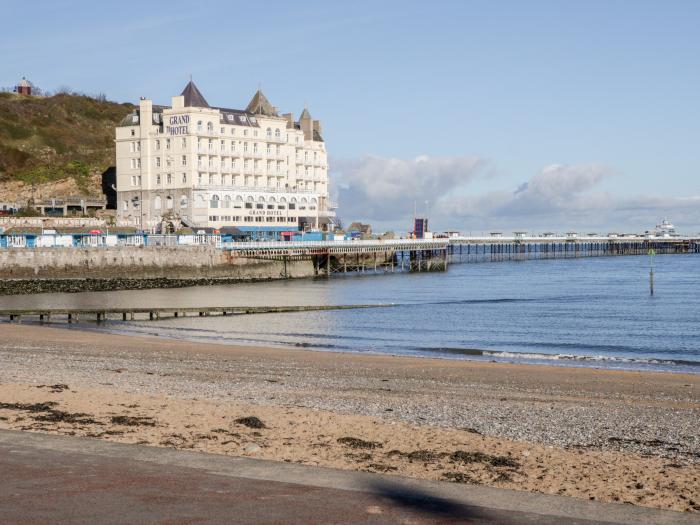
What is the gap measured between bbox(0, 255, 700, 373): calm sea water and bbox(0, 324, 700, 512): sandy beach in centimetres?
611

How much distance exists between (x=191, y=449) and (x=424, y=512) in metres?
4.55

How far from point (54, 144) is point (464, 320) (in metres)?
89.0

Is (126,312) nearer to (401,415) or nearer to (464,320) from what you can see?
(464,320)

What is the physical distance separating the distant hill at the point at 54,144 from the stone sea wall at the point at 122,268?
36048 mm

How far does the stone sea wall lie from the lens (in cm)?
6088

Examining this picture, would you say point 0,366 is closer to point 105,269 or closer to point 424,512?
point 424,512

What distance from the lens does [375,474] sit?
1047 centimetres

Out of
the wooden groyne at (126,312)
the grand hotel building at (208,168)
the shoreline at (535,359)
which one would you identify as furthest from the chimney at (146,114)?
the shoreline at (535,359)

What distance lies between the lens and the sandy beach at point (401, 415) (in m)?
11.3

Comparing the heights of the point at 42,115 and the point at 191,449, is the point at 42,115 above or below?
above

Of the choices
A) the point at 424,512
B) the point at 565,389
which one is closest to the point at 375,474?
the point at 424,512

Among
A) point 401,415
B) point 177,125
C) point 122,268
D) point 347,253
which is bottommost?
point 401,415

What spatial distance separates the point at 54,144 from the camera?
381 feet

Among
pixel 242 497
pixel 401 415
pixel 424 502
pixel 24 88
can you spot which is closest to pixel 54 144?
pixel 24 88
